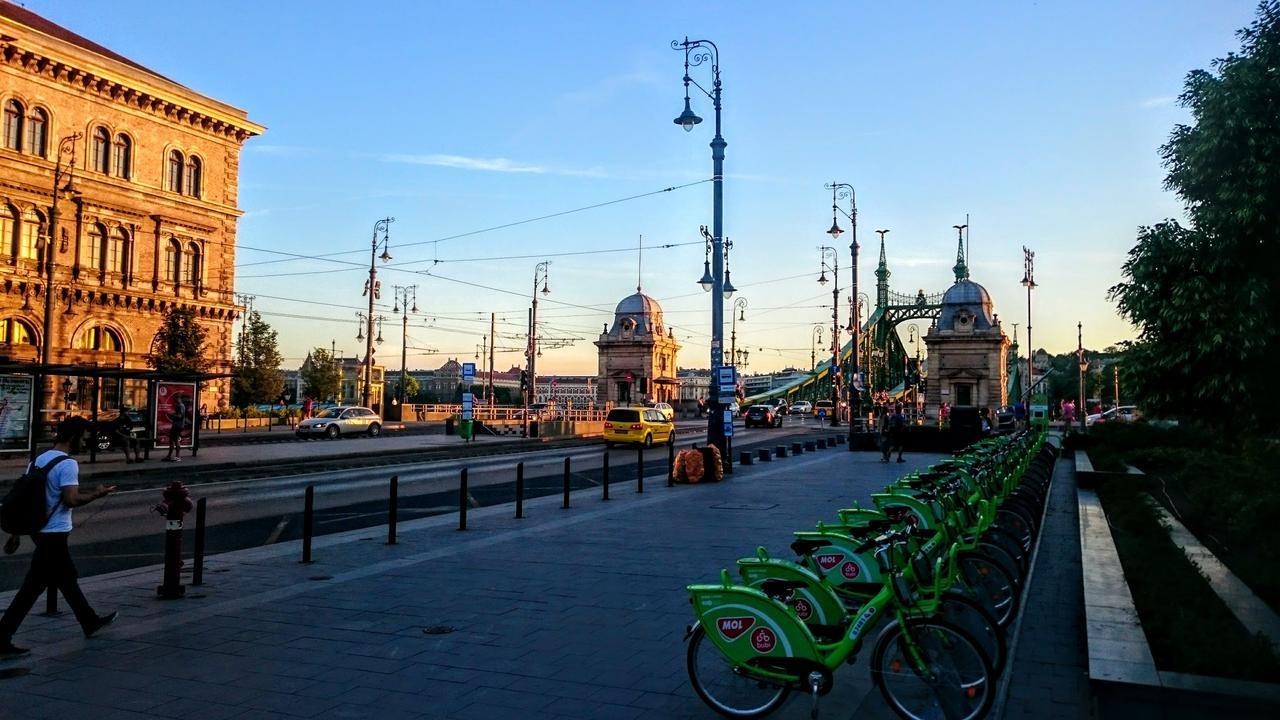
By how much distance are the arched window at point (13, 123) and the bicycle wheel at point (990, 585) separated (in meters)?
44.7

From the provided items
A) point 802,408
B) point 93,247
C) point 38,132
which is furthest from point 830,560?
point 802,408

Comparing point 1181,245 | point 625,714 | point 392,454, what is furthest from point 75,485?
point 392,454

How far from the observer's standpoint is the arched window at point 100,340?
41.2 metres

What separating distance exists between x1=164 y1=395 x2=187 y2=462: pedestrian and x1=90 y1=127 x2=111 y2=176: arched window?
848 inches

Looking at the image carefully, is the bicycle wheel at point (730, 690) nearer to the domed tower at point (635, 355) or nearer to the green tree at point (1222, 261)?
the green tree at point (1222, 261)

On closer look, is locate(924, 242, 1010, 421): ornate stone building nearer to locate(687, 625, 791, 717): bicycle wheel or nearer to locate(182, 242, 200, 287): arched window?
locate(182, 242, 200, 287): arched window

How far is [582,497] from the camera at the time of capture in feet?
54.0

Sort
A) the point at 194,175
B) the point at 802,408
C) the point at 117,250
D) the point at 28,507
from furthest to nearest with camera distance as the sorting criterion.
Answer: the point at 802,408 → the point at 194,175 → the point at 117,250 → the point at 28,507

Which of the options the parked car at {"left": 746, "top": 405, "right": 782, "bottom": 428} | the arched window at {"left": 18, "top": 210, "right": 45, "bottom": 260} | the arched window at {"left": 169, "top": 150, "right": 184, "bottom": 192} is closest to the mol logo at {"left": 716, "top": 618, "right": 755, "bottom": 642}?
the arched window at {"left": 18, "top": 210, "right": 45, "bottom": 260}

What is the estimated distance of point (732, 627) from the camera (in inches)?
199

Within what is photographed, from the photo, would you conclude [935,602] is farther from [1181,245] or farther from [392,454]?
[392,454]

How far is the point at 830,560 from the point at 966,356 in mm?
73402

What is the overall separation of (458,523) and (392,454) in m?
17.7

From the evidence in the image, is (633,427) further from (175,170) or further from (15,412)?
(175,170)
